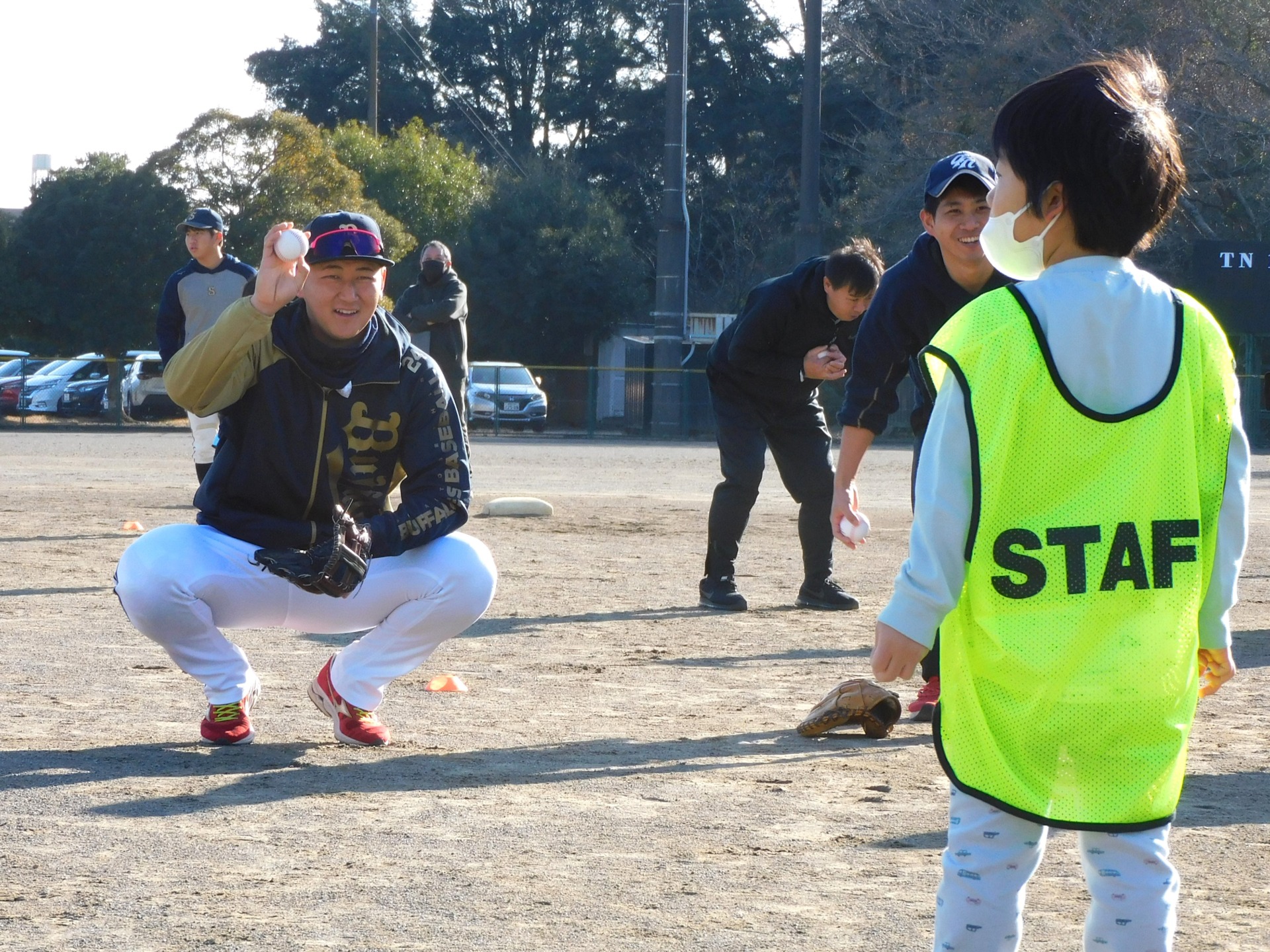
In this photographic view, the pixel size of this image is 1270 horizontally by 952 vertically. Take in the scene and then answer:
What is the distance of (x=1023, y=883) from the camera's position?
245 centimetres

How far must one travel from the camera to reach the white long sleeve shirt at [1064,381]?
2365mm

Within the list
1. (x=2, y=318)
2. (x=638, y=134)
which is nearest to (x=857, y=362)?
(x=2, y=318)

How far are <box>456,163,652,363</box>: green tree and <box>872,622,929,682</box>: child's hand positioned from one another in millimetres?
40593

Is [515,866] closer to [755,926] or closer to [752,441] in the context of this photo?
[755,926]

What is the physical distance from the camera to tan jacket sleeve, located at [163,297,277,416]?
4566mm

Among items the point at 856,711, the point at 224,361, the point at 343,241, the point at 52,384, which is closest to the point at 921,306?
the point at 856,711

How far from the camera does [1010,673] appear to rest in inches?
93.2

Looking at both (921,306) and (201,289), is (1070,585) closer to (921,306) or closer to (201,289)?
(921,306)

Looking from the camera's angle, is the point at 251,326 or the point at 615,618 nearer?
the point at 251,326

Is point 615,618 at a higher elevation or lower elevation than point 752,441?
lower

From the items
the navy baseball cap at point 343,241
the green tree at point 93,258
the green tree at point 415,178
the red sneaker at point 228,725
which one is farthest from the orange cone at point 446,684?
the green tree at point 415,178

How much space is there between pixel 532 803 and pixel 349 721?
2.77ft

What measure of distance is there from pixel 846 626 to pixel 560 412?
2797 cm

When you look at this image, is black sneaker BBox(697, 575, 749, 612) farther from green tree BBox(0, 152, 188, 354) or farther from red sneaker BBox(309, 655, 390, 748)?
green tree BBox(0, 152, 188, 354)
